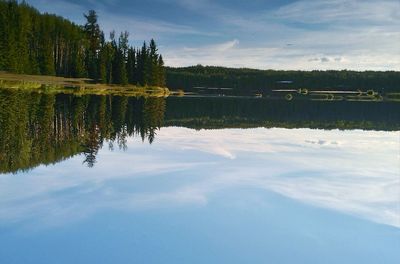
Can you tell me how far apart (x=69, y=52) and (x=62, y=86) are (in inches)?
1387

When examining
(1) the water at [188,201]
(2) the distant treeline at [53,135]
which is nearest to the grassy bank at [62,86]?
(2) the distant treeline at [53,135]

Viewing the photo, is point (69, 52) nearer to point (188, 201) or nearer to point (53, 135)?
point (53, 135)

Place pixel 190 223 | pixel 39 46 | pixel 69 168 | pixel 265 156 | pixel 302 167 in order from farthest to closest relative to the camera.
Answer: pixel 39 46 < pixel 265 156 < pixel 302 167 < pixel 69 168 < pixel 190 223

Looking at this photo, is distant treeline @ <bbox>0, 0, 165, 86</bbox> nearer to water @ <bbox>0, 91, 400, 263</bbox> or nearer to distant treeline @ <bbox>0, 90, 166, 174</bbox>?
distant treeline @ <bbox>0, 90, 166, 174</bbox>

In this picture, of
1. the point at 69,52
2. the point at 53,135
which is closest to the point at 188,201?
the point at 53,135

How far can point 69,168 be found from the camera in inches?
565

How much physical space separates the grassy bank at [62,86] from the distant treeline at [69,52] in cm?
179

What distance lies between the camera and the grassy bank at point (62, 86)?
5459 cm

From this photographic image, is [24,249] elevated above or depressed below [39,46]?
below

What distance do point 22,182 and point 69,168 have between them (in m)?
2.26

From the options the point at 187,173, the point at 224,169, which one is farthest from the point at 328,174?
the point at 187,173

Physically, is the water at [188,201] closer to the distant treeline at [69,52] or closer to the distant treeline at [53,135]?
the distant treeline at [53,135]

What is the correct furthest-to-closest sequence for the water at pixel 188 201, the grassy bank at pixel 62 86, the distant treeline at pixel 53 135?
the grassy bank at pixel 62 86 < the distant treeline at pixel 53 135 < the water at pixel 188 201

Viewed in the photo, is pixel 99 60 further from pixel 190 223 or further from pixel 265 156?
pixel 190 223
